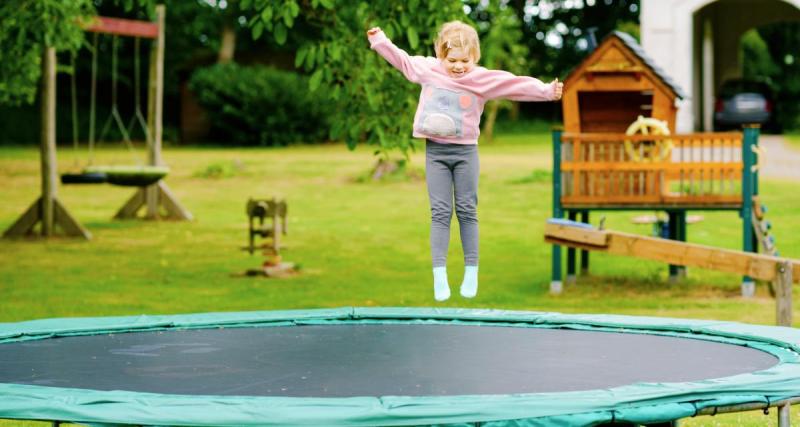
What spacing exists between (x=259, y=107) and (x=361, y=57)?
18212mm

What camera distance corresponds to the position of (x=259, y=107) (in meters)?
26.9

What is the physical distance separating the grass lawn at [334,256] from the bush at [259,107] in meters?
6.77

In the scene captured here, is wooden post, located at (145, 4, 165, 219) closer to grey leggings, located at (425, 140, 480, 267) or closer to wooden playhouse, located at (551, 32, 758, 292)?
wooden playhouse, located at (551, 32, 758, 292)

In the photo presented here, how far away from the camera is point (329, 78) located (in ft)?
28.3

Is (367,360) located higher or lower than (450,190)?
lower

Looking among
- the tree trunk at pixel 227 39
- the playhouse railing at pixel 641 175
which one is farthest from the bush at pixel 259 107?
the playhouse railing at pixel 641 175

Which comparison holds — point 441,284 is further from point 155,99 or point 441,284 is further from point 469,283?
point 155,99

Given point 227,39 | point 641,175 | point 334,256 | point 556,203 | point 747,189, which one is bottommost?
point 334,256

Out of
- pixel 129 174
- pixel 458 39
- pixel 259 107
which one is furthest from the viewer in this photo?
pixel 259 107

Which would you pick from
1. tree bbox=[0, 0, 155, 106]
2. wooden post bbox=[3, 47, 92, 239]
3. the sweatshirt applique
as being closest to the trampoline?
the sweatshirt applique

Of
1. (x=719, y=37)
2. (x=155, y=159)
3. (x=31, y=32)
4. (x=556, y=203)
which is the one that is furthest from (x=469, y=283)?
(x=719, y=37)

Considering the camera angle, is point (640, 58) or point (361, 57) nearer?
point (361, 57)

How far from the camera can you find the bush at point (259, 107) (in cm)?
2683

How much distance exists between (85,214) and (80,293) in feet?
21.4
